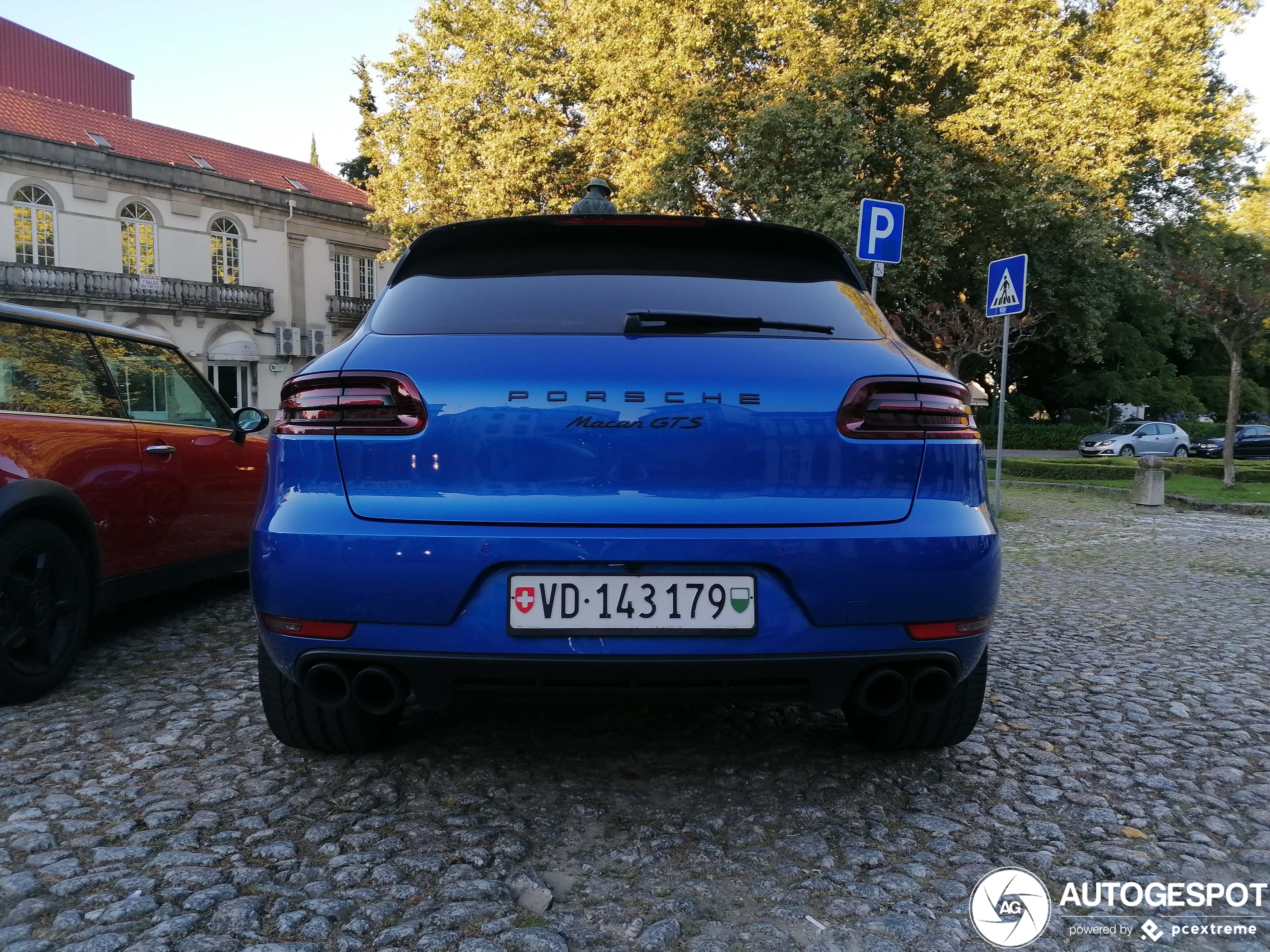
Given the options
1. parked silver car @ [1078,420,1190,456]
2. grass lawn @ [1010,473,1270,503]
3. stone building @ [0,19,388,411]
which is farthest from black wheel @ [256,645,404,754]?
parked silver car @ [1078,420,1190,456]

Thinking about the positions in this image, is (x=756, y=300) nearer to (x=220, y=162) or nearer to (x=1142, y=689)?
(x=1142, y=689)

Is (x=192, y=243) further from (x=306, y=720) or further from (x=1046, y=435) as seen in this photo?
(x=306, y=720)

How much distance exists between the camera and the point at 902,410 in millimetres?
2357

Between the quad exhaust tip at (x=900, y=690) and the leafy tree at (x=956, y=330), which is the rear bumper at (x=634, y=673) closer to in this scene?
the quad exhaust tip at (x=900, y=690)

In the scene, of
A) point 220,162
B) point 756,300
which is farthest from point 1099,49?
point 220,162

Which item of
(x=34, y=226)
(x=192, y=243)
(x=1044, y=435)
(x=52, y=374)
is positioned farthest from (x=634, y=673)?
(x=192, y=243)

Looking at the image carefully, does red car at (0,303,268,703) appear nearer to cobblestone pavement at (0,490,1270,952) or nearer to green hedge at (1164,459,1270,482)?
cobblestone pavement at (0,490,1270,952)

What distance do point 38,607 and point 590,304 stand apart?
8.79ft

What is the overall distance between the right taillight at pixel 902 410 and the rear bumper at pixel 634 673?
538 mm

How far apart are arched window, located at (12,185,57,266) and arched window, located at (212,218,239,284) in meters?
5.86

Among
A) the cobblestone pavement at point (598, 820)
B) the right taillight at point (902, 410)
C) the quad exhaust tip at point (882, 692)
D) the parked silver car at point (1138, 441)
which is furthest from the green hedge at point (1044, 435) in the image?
the quad exhaust tip at point (882, 692)

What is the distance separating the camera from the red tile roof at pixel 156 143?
112ft

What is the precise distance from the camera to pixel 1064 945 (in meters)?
1.99

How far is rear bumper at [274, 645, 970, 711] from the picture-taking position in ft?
7.27
